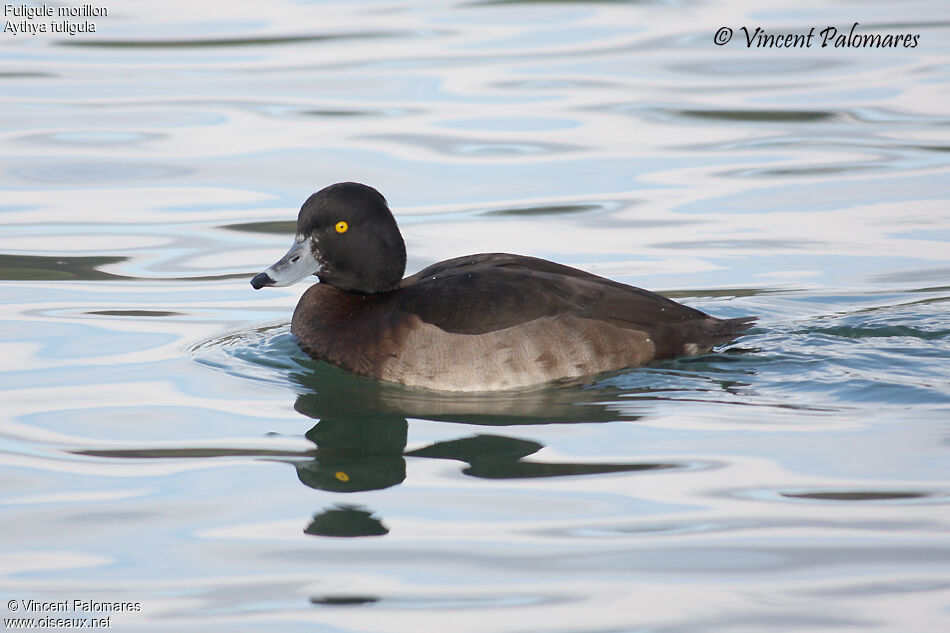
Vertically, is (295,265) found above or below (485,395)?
above

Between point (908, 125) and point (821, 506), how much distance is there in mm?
8702

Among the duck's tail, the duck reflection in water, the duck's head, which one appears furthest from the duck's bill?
the duck's tail

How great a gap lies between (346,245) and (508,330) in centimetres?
113

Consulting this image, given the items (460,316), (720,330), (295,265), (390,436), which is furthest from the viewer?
(295,265)

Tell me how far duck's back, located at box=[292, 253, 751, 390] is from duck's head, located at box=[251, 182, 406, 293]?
8.5 inches

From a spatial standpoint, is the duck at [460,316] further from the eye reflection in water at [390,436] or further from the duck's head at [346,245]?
the eye reflection in water at [390,436]

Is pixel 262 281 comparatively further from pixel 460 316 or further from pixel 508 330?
pixel 508 330

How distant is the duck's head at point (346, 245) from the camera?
7730 mm

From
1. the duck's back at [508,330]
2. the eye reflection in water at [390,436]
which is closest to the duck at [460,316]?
the duck's back at [508,330]

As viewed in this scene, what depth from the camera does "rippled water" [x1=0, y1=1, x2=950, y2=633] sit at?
5.07m

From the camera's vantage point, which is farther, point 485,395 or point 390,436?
point 485,395

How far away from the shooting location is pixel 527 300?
24.0 feet

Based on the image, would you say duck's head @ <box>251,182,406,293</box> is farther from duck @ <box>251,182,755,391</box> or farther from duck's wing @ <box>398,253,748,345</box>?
duck's wing @ <box>398,253,748,345</box>

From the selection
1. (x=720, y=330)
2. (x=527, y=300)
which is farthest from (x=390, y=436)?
(x=720, y=330)
